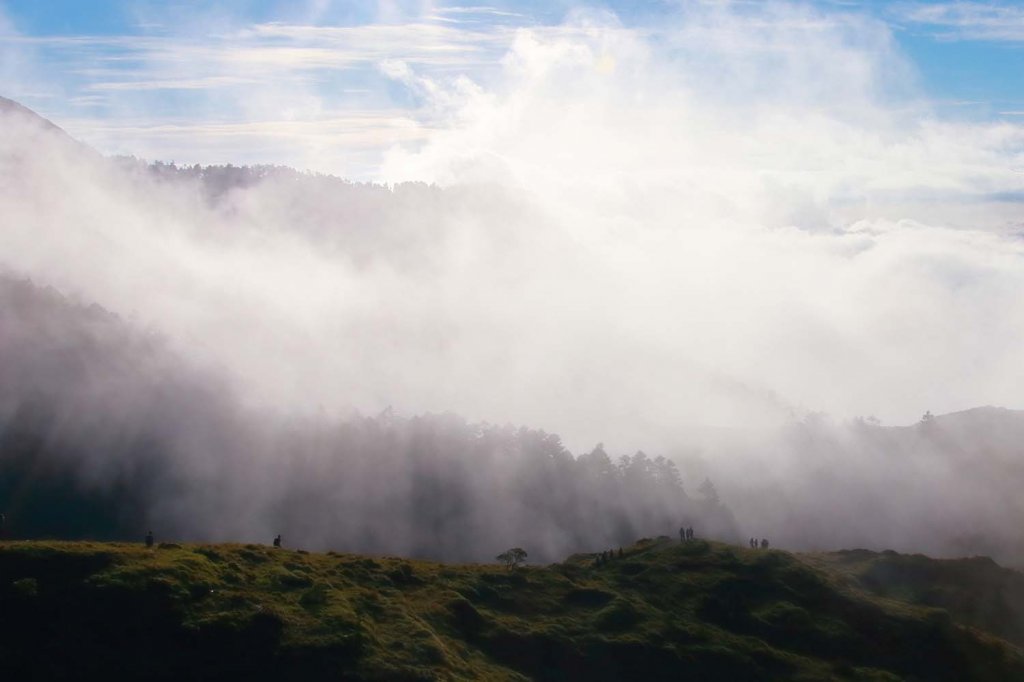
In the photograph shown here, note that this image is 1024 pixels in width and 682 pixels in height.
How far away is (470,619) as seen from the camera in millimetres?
103688

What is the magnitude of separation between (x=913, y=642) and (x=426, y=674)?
63603 mm

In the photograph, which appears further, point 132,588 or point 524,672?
point 524,672

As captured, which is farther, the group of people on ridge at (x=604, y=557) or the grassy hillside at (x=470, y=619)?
the group of people on ridge at (x=604, y=557)

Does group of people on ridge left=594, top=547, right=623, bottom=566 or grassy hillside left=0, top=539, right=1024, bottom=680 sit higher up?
group of people on ridge left=594, top=547, right=623, bottom=566

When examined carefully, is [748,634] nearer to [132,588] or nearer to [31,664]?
[132,588]

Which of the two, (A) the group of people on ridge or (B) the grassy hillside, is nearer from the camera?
(B) the grassy hillside

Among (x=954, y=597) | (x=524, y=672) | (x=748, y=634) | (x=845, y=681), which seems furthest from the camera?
(x=954, y=597)

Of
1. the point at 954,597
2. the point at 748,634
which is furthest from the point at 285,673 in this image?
the point at 954,597

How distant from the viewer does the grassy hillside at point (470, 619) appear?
8112cm

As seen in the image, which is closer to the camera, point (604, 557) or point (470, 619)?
point (470, 619)

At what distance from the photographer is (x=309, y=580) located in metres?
99.1

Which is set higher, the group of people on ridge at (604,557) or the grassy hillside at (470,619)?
the group of people on ridge at (604,557)

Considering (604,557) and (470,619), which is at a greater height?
(604,557)

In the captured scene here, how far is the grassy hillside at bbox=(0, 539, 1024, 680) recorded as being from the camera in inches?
3194
